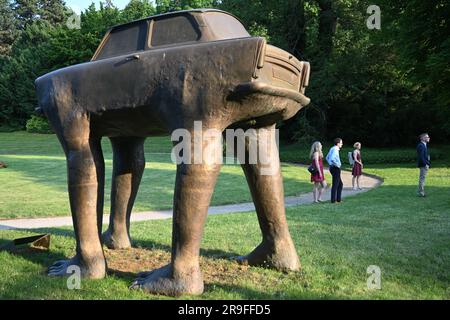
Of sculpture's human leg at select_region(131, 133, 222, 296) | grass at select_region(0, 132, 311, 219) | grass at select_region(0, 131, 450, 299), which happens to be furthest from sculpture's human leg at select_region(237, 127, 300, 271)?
grass at select_region(0, 132, 311, 219)

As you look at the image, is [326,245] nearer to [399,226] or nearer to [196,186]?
[399,226]

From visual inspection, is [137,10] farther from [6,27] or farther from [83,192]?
[83,192]

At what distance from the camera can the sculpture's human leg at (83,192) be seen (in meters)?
4.62

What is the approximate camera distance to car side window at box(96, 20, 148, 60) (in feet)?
15.1

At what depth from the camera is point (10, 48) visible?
57.8 m

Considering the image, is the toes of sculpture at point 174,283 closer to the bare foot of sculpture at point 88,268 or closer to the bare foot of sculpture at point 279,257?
the bare foot of sculpture at point 88,268

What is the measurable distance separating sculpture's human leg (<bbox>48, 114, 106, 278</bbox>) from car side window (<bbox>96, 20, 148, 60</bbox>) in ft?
2.45

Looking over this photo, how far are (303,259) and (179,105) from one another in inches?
104

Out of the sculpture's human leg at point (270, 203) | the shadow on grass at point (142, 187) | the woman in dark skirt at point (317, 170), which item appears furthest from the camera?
the woman in dark skirt at point (317, 170)

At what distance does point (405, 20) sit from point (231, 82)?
13107 millimetres

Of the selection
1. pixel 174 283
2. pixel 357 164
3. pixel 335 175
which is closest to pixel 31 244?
pixel 174 283

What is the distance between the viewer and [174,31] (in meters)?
4.43

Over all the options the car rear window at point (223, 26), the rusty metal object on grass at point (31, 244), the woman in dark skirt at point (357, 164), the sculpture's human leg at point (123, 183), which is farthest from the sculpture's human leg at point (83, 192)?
the woman in dark skirt at point (357, 164)

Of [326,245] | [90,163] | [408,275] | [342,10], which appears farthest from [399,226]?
[342,10]
